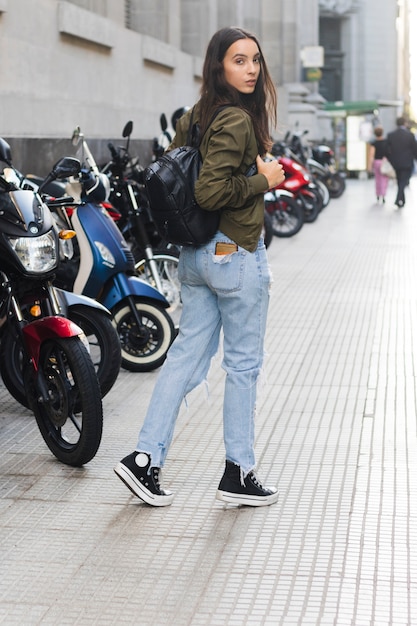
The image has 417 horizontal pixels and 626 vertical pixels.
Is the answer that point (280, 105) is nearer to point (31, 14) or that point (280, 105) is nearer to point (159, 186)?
point (31, 14)

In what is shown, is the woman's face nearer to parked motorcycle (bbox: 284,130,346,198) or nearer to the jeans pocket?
the jeans pocket

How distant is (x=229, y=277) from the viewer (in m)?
4.58

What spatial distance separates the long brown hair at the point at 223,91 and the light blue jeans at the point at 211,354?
1.46 feet

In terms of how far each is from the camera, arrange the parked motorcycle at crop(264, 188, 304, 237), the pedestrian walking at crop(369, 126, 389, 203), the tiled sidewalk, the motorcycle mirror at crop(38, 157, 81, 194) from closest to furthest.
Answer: the tiled sidewalk
the motorcycle mirror at crop(38, 157, 81, 194)
the parked motorcycle at crop(264, 188, 304, 237)
the pedestrian walking at crop(369, 126, 389, 203)

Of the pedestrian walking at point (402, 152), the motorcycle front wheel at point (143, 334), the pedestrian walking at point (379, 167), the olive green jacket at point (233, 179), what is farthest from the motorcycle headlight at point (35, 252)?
the pedestrian walking at point (379, 167)

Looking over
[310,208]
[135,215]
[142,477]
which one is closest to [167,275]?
[135,215]

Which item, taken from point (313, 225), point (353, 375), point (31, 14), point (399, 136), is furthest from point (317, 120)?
point (353, 375)

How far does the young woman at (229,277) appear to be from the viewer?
4.47 metres

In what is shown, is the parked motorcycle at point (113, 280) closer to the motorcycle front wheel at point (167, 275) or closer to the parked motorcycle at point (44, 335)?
the motorcycle front wheel at point (167, 275)

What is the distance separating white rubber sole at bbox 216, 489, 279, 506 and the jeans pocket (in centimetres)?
78

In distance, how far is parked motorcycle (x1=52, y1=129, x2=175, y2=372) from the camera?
7.21 m

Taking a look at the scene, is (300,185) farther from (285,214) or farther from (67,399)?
(67,399)

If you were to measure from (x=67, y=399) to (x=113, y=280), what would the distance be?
2.19m

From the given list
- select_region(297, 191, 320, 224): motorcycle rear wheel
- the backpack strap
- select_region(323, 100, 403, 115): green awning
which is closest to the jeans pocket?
the backpack strap
